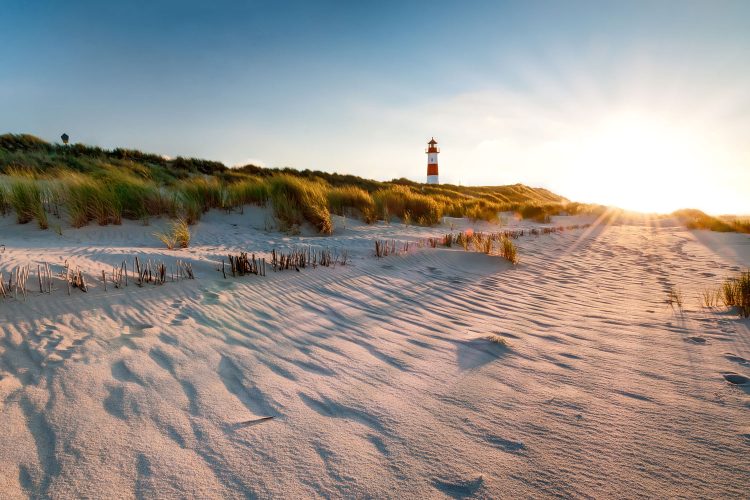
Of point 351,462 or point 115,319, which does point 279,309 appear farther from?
point 351,462

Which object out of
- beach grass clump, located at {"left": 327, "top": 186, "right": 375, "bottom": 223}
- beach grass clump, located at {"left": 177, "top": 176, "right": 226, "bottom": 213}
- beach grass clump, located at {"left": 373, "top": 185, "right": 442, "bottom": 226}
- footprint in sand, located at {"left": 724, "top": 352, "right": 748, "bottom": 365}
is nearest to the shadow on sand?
footprint in sand, located at {"left": 724, "top": 352, "right": 748, "bottom": 365}

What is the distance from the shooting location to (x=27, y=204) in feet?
21.2

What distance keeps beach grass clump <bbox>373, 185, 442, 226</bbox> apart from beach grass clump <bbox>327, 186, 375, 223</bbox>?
554 mm

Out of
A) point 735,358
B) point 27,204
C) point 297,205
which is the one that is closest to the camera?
point 735,358

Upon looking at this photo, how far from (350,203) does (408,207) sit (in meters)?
2.21

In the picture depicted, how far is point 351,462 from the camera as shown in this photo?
4.93 feet

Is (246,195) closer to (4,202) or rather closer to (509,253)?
(4,202)

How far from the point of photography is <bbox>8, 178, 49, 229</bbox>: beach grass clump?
6.29 m

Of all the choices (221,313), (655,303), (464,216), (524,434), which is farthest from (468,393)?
→ (464,216)

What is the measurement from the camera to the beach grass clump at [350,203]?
10.2 metres

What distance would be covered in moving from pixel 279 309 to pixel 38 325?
169 centimetres

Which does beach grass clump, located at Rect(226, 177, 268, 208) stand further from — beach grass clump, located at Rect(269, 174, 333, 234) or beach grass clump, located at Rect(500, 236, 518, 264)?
beach grass clump, located at Rect(500, 236, 518, 264)

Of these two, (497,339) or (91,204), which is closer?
(497,339)

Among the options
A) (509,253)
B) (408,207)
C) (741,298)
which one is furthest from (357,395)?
(408,207)
